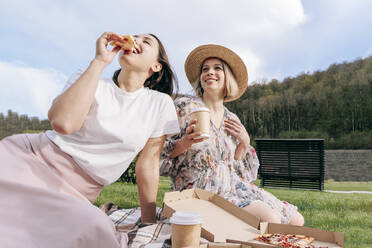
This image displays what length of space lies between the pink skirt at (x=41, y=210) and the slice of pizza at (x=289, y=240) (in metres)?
0.80

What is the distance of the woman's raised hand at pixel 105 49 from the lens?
5.93 ft

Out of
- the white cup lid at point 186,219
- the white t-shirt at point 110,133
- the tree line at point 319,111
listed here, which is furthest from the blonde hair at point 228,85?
the tree line at point 319,111

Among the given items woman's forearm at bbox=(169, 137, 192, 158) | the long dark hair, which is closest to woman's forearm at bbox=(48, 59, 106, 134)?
the long dark hair

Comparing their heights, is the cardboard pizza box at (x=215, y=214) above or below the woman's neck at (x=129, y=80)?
below

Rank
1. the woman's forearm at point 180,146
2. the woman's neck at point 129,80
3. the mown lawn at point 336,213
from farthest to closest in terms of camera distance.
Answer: the mown lawn at point 336,213, the woman's forearm at point 180,146, the woman's neck at point 129,80

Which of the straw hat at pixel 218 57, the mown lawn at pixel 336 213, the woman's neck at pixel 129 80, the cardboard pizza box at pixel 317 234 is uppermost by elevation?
the straw hat at pixel 218 57

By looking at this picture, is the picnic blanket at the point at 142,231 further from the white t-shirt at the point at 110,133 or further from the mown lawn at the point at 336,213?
the mown lawn at the point at 336,213

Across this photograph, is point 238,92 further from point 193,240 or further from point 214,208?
point 193,240

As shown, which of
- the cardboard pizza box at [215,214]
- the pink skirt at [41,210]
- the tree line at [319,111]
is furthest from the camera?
the tree line at [319,111]

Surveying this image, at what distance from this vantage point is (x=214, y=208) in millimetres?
2176

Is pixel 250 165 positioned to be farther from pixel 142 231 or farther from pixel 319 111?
pixel 319 111

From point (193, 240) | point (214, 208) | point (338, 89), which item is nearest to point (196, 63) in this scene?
point (214, 208)

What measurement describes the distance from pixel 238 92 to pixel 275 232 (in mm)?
1586

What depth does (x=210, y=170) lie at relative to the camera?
2.65m
